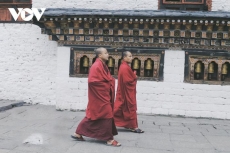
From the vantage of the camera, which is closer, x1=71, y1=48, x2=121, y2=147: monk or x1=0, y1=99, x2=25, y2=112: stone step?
x1=71, y1=48, x2=121, y2=147: monk

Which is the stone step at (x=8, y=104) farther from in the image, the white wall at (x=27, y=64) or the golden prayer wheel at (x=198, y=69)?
the golden prayer wheel at (x=198, y=69)

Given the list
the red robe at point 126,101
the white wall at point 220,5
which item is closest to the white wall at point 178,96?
the white wall at point 220,5

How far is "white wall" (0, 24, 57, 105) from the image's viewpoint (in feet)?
30.4

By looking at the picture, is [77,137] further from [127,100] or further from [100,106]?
[127,100]

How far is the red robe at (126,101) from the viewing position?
614 cm

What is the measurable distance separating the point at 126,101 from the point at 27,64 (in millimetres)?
4512

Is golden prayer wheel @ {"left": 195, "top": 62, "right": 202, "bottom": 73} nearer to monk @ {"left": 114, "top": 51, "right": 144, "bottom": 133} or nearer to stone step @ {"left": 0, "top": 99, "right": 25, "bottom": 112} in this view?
→ monk @ {"left": 114, "top": 51, "right": 144, "bottom": 133}

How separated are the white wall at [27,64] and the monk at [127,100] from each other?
12.0ft

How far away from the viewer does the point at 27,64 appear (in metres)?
9.35

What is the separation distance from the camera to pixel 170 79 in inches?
319

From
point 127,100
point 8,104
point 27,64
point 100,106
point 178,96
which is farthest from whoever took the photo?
point 27,64

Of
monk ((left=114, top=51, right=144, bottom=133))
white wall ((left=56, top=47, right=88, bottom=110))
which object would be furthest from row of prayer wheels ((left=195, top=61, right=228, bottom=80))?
white wall ((left=56, top=47, right=88, bottom=110))

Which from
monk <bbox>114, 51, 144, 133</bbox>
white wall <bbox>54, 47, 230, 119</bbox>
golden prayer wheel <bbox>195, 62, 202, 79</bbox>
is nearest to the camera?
monk <bbox>114, 51, 144, 133</bbox>

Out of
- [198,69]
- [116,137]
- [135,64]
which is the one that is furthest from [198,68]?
[116,137]
